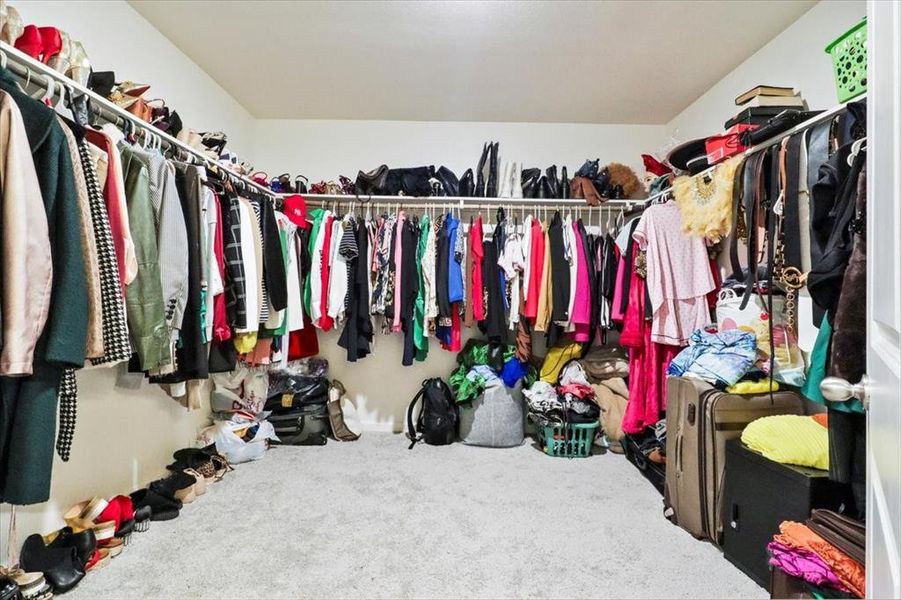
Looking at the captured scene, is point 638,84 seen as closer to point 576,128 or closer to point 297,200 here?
point 576,128

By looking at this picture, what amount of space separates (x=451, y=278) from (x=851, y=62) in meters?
2.03

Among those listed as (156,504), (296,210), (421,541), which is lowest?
(421,541)

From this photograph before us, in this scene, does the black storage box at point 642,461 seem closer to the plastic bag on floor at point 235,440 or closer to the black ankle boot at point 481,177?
the black ankle boot at point 481,177

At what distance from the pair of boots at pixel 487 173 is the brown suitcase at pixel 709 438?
6.03 feet

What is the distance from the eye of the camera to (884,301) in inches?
22.2

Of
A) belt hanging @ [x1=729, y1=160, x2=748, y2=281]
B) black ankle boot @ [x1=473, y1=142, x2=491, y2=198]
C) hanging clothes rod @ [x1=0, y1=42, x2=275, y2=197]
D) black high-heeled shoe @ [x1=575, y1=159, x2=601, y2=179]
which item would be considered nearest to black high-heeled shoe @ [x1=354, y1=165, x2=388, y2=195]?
black ankle boot @ [x1=473, y1=142, x2=491, y2=198]

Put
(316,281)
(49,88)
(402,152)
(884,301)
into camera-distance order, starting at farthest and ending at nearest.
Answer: (402,152), (316,281), (49,88), (884,301)

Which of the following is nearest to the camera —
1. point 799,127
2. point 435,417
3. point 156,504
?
point 799,127

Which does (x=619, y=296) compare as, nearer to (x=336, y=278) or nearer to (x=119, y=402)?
(x=336, y=278)

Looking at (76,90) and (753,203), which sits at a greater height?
(76,90)

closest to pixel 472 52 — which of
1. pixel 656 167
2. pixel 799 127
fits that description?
pixel 656 167

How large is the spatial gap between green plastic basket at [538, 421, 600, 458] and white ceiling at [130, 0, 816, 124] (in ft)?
7.31

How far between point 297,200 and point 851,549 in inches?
116

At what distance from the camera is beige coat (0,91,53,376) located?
94 cm
